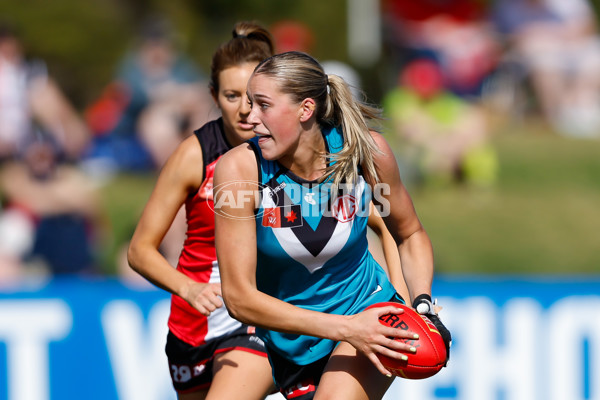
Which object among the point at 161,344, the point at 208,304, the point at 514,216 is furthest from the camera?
the point at 514,216

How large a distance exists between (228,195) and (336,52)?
10.8 meters

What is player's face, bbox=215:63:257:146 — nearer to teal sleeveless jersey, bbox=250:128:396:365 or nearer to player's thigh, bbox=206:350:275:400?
teal sleeveless jersey, bbox=250:128:396:365

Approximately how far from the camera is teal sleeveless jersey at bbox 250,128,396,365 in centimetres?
344

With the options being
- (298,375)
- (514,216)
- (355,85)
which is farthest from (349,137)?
(514,216)

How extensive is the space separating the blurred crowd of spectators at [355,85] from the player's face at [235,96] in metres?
2.81

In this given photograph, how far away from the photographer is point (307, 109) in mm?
3404

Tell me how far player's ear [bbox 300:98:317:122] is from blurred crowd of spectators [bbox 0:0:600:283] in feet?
10.9

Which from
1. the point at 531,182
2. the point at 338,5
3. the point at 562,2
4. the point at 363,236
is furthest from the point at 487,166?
the point at 363,236

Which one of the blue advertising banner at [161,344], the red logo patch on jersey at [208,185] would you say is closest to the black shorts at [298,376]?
the red logo patch on jersey at [208,185]

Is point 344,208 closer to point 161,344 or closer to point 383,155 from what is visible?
point 383,155

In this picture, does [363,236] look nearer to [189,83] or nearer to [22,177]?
[22,177]

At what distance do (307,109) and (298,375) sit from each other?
1.17 m

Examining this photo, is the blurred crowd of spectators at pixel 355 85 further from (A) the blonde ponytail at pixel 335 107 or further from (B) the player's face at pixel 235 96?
(A) the blonde ponytail at pixel 335 107

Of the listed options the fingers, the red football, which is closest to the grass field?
the fingers
